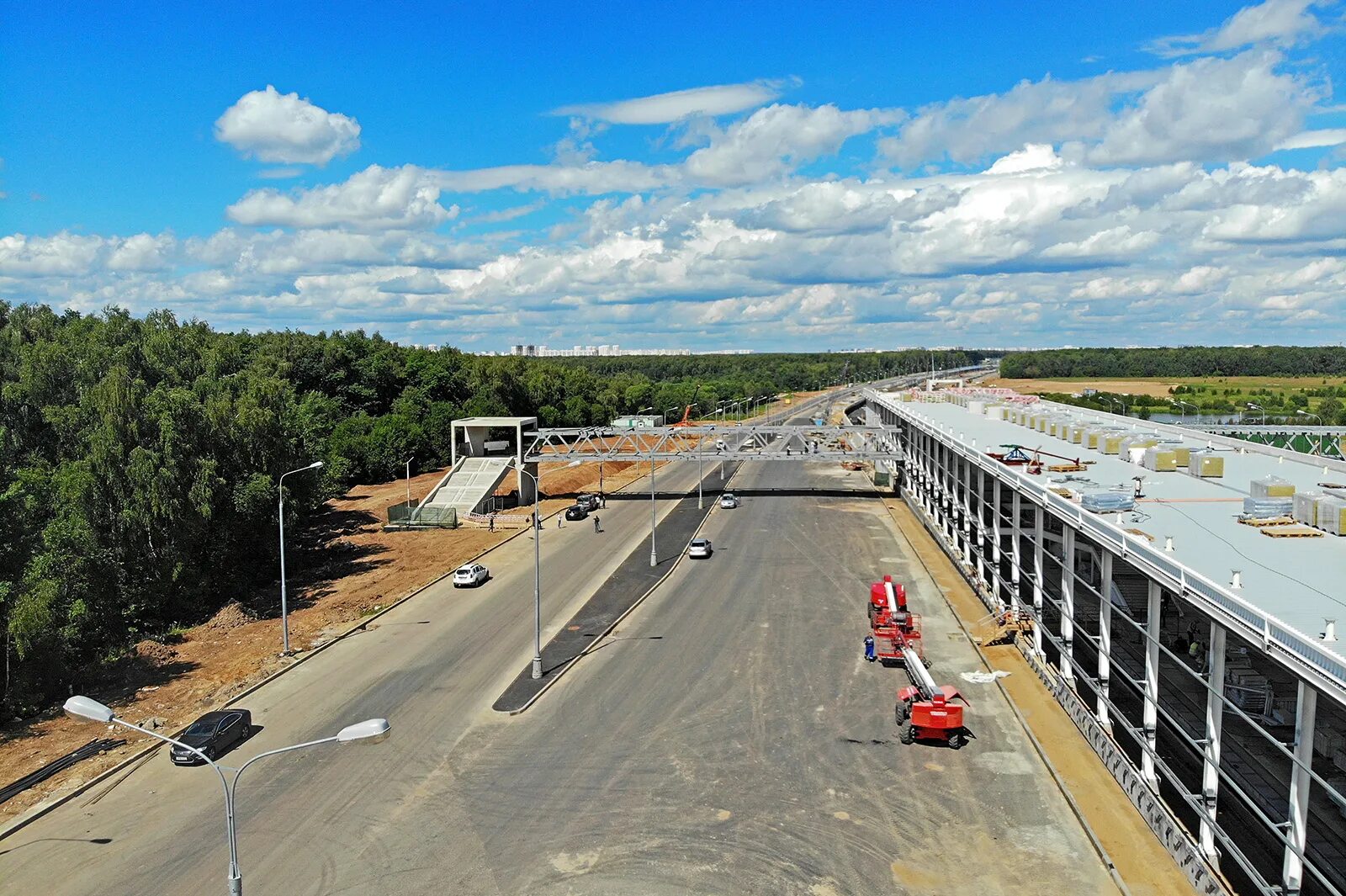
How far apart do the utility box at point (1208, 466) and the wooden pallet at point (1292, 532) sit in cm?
1224

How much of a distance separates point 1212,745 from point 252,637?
4137 centimetres

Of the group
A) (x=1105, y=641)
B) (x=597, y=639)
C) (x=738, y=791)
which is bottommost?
(x=597, y=639)

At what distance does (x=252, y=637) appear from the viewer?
150ft

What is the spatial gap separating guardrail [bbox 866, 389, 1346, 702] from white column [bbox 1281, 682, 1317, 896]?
996 millimetres

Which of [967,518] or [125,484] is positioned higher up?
[125,484]

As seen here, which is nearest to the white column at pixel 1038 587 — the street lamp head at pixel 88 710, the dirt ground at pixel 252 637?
the dirt ground at pixel 252 637

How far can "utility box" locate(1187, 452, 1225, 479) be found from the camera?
4144 cm

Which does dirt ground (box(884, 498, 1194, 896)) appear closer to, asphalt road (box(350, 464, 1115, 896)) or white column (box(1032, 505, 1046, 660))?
asphalt road (box(350, 464, 1115, 896))

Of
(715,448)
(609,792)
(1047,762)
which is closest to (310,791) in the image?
(609,792)

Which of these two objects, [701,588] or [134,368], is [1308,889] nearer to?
[701,588]

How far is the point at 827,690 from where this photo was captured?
3500 centimetres

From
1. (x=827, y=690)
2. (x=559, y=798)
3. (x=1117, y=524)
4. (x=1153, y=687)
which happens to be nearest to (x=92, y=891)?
(x=559, y=798)

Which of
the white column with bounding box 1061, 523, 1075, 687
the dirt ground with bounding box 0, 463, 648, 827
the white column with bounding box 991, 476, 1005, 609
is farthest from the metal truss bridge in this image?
the white column with bounding box 1061, 523, 1075, 687

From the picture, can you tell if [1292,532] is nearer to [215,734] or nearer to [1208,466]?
[1208,466]
